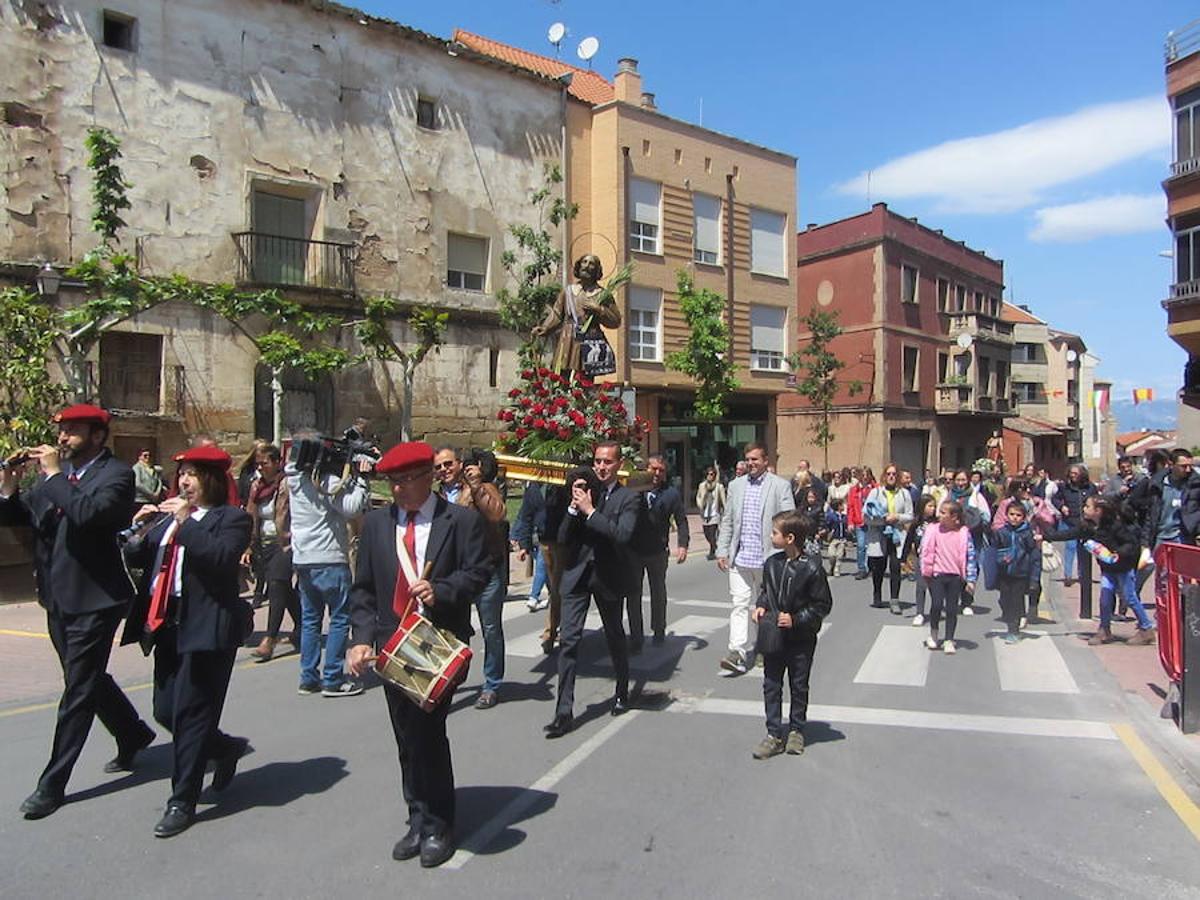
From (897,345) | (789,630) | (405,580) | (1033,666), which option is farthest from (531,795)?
(897,345)

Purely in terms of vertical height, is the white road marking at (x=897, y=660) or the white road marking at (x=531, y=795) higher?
the white road marking at (x=531, y=795)

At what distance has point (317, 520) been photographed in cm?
696

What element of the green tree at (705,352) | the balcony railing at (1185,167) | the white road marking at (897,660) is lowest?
the white road marking at (897,660)

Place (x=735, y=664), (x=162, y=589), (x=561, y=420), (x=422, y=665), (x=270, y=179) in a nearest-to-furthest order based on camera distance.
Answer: (x=422, y=665) < (x=162, y=589) < (x=561, y=420) < (x=735, y=664) < (x=270, y=179)

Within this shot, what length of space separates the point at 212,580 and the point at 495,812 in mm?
1804

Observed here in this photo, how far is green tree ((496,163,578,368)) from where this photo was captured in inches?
882

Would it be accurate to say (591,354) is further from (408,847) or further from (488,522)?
(408,847)

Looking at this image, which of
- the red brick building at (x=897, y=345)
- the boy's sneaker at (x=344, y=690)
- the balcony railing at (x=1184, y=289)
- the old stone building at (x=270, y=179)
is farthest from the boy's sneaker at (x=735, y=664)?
the red brick building at (x=897, y=345)

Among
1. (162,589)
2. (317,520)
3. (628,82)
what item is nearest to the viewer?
(162,589)

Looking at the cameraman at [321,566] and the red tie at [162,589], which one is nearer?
the red tie at [162,589]

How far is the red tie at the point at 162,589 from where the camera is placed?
4.55 metres

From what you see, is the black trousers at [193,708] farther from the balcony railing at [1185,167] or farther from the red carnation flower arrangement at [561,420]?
the balcony railing at [1185,167]

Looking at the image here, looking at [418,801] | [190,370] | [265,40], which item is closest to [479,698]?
[418,801]

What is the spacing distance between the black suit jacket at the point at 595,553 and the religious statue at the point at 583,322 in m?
2.58
